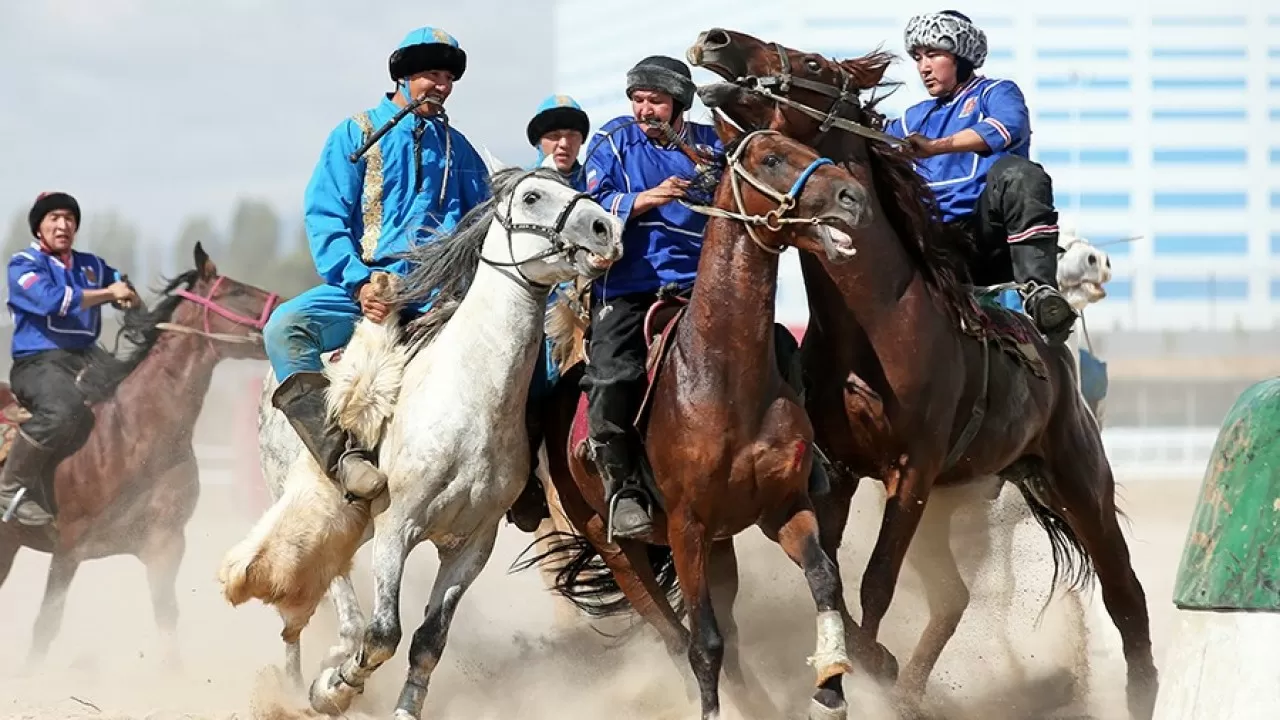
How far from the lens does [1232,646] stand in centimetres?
331

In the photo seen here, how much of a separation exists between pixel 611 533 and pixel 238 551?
1.41 metres

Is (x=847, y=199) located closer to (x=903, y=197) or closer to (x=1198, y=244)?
(x=903, y=197)

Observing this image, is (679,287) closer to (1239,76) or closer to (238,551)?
(238,551)

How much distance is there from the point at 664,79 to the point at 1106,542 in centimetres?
266

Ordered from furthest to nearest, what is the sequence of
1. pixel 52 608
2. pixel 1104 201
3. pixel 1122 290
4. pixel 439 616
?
pixel 1104 201
pixel 1122 290
pixel 52 608
pixel 439 616

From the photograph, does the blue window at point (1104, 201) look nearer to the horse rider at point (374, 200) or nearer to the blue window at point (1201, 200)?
the blue window at point (1201, 200)

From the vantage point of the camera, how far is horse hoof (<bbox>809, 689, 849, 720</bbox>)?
5227 millimetres

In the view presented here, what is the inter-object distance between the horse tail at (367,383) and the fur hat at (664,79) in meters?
1.29

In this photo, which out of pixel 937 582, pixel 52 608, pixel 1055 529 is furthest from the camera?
pixel 52 608

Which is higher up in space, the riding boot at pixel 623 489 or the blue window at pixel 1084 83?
the blue window at pixel 1084 83

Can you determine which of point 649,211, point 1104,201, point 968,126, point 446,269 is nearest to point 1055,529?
point 968,126

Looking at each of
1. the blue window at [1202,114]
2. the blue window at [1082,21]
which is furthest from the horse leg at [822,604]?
the blue window at [1082,21]

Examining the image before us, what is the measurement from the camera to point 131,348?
1010 cm

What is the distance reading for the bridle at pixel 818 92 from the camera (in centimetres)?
585
